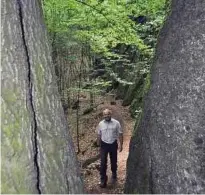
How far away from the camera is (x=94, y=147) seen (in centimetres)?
1441

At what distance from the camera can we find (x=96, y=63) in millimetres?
25469

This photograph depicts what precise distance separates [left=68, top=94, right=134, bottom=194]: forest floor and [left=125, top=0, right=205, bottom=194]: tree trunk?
95 cm

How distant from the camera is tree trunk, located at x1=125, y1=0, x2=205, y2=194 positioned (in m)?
4.51

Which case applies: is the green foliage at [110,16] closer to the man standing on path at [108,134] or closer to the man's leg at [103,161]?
the man standing on path at [108,134]

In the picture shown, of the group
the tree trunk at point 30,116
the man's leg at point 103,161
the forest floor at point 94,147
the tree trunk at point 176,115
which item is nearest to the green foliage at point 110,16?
the man's leg at point 103,161

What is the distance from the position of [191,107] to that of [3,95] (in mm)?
2452

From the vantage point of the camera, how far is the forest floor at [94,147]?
28.9 feet

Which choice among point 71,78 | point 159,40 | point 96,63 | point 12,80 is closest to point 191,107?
point 159,40

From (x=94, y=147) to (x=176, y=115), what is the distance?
9.93m

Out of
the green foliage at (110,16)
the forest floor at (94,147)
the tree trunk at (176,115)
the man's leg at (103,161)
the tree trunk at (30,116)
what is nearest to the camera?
the tree trunk at (30,116)

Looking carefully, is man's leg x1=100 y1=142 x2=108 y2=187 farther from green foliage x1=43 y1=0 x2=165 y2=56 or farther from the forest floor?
green foliage x1=43 y1=0 x2=165 y2=56

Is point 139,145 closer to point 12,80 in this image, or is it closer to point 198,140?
point 198,140

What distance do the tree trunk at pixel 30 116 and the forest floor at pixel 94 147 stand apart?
5.83 ft

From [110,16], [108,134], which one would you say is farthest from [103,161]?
[110,16]
